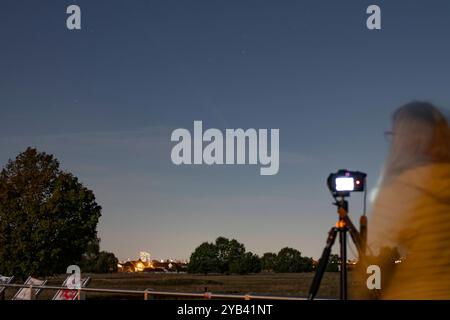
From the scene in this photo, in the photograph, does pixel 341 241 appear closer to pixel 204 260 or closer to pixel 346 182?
pixel 346 182

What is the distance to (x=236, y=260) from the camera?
15475cm

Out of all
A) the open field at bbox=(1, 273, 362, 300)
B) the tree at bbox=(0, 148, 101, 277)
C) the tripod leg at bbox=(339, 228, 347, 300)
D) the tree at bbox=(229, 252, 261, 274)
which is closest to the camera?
the tripod leg at bbox=(339, 228, 347, 300)

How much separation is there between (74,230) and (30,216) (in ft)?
8.85

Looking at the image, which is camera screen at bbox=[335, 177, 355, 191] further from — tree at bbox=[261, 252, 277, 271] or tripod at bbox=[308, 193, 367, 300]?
tree at bbox=[261, 252, 277, 271]

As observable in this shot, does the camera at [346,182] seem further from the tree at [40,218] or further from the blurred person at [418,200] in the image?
the tree at [40,218]

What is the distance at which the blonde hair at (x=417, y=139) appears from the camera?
17.0 ft

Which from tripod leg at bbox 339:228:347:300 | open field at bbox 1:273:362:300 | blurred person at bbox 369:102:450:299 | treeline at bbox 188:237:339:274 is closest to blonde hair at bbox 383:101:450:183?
blurred person at bbox 369:102:450:299

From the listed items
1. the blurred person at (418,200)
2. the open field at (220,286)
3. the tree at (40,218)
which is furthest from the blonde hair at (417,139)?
the tree at (40,218)

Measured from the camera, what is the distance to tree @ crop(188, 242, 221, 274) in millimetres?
152750

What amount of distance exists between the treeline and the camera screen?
144 meters

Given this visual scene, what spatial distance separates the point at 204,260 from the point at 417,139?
5921 inches

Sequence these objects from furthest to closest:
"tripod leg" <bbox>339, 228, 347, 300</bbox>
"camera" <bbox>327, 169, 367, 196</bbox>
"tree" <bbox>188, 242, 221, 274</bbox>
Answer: "tree" <bbox>188, 242, 221, 274</bbox>, "tripod leg" <bbox>339, 228, 347, 300</bbox>, "camera" <bbox>327, 169, 367, 196</bbox>

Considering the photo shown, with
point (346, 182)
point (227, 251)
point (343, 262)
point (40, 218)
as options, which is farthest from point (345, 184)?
point (227, 251)
